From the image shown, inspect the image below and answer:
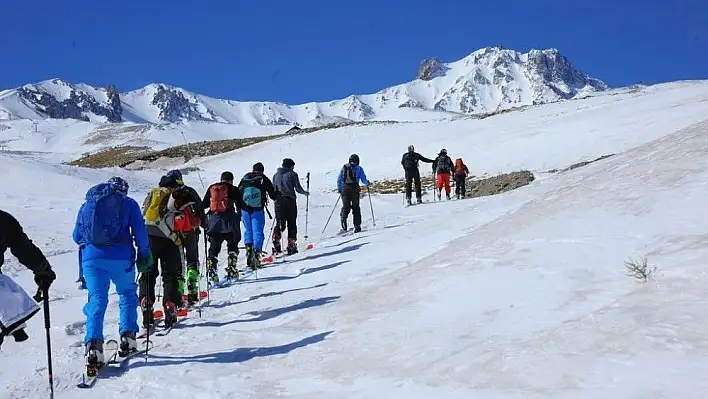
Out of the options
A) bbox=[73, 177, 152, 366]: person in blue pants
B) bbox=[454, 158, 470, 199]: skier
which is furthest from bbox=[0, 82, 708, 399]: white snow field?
bbox=[454, 158, 470, 199]: skier

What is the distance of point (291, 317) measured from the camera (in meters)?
8.92

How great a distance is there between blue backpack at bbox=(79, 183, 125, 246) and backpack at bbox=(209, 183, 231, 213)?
4.29m

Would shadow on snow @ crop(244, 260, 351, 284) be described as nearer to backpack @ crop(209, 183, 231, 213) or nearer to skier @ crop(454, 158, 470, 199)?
backpack @ crop(209, 183, 231, 213)

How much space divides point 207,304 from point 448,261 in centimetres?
385

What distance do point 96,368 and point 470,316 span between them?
390 cm

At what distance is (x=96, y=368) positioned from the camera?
23.0 ft

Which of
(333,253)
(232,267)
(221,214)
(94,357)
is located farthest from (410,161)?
(94,357)

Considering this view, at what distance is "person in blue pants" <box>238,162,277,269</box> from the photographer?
42.6 feet

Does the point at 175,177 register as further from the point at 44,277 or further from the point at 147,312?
the point at 44,277

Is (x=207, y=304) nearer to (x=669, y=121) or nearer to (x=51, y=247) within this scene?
(x=51, y=247)

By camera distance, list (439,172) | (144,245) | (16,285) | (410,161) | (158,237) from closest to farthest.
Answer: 1. (16,285)
2. (144,245)
3. (158,237)
4. (410,161)
5. (439,172)

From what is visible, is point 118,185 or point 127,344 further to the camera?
point 127,344

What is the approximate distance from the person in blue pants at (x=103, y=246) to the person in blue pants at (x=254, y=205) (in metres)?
5.39

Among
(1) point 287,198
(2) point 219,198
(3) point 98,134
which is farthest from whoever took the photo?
(3) point 98,134
